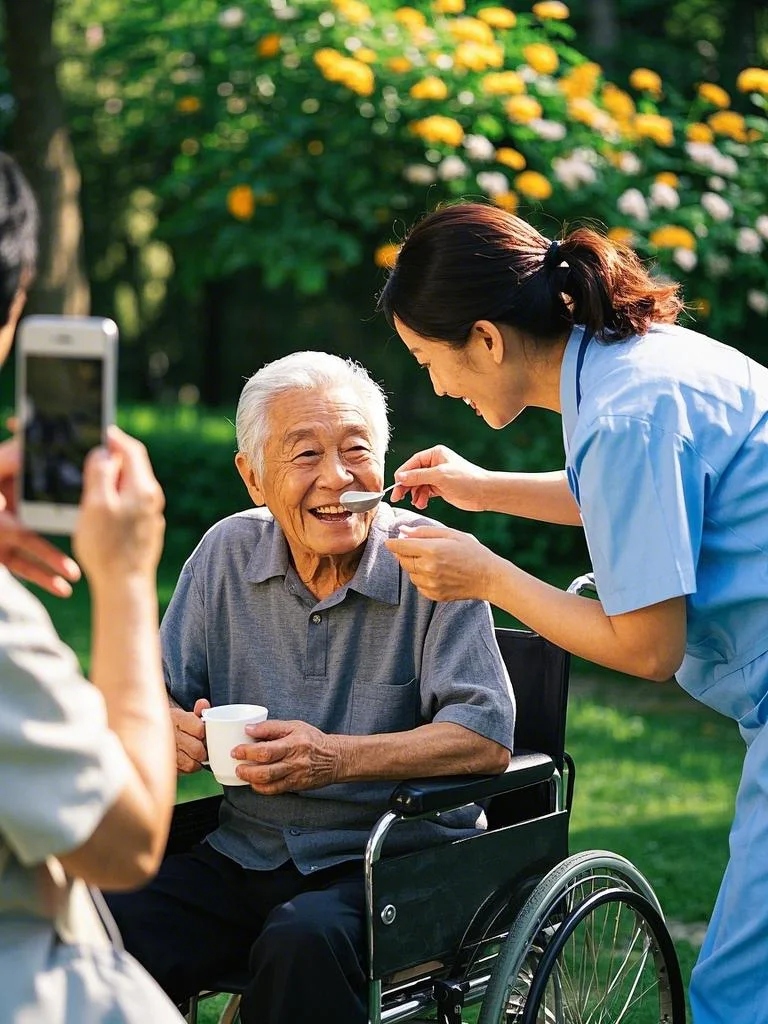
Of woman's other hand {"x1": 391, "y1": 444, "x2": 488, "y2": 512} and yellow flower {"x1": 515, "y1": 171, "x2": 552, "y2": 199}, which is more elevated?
woman's other hand {"x1": 391, "y1": 444, "x2": 488, "y2": 512}

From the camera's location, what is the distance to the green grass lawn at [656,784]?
4562 millimetres

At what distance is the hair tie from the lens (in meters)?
2.56

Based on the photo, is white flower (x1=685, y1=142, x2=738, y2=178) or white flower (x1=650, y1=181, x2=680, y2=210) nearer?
white flower (x1=650, y1=181, x2=680, y2=210)

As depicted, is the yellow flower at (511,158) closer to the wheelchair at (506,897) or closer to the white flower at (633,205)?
the white flower at (633,205)

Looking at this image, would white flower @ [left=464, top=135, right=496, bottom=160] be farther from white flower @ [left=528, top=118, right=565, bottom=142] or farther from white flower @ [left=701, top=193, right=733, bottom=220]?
white flower @ [left=701, top=193, right=733, bottom=220]

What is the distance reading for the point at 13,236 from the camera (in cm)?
158

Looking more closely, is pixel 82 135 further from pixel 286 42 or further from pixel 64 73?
pixel 286 42

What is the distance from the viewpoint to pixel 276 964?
241cm

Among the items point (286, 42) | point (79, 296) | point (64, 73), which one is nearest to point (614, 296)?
point (286, 42)

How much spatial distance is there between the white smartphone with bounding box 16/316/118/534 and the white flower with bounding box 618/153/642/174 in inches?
237

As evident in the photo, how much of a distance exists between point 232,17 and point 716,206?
108 inches

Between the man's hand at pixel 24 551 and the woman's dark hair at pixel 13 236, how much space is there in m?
0.17

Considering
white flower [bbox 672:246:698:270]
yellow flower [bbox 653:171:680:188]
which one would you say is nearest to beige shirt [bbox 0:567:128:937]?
white flower [bbox 672:246:698:270]

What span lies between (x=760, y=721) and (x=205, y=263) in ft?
22.5
